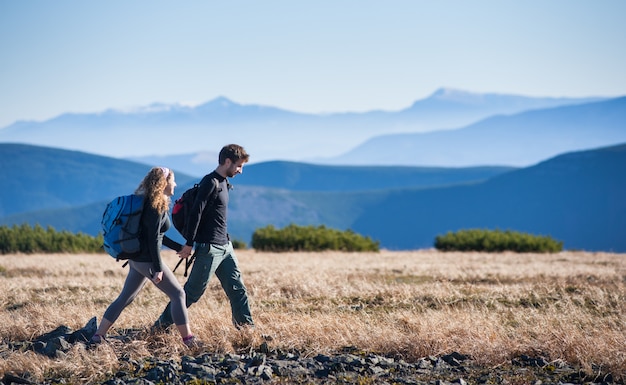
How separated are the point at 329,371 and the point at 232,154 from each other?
287 cm

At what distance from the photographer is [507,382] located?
701 centimetres

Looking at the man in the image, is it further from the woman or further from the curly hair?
the curly hair

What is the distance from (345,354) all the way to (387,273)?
11601 mm

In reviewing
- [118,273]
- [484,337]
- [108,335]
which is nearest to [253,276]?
[118,273]

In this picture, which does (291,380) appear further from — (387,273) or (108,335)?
(387,273)

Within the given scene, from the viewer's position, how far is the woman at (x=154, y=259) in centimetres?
785

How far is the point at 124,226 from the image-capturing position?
7.84 metres

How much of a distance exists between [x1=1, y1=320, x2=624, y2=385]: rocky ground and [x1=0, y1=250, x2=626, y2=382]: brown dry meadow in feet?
0.55

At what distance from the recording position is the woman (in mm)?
7848

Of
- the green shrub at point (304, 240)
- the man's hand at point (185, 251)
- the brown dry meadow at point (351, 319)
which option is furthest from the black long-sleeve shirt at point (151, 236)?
the green shrub at point (304, 240)

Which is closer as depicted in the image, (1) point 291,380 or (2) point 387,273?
(1) point 291,380

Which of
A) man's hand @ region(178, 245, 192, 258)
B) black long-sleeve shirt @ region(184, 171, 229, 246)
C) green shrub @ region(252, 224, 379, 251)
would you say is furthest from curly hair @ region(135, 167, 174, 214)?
green shrub @ region(252, 224, 379, 251)

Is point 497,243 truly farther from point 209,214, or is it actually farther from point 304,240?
point 209,214

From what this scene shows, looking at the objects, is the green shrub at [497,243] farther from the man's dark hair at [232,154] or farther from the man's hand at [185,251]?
the man's hand at [185,251]
